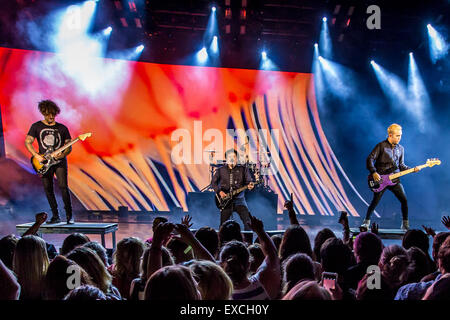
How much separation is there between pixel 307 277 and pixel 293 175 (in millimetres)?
8366

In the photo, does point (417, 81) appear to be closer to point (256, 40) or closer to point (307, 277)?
point (256, 40)

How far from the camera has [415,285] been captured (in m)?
1.87

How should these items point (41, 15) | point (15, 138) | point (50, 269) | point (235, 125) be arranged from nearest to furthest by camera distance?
point (50, 269), point (41, 15), point (15, 138), point (235, 125)

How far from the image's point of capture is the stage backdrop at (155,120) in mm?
9188

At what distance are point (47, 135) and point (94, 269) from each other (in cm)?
380

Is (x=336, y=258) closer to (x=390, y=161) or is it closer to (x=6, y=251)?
(x=6, y=251)

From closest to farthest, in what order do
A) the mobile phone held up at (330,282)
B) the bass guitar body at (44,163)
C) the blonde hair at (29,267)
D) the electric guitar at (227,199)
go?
the mobile phone held up at (330,282), the blonde hair at (29,267), the bass guitar body at (44,163), the electric guitar at (227,199)

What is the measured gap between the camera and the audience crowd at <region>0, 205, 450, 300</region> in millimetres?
1407

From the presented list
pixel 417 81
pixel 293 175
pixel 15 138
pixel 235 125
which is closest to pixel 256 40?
pixel 235 125

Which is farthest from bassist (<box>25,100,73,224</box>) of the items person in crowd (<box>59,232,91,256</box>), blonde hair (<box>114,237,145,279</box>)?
blonde hair (<box>114,237,145,279</box>)

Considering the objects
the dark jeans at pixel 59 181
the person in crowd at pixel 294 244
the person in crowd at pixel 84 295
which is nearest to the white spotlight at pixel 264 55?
the dark jeans at pixel 59 181

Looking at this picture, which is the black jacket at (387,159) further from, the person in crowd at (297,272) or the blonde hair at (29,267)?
the blonde hair at (29,267)

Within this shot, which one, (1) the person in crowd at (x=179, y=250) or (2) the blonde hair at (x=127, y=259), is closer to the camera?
(2) the blonde hair at (x=127, y=259)

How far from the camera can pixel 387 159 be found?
18.2 feet
